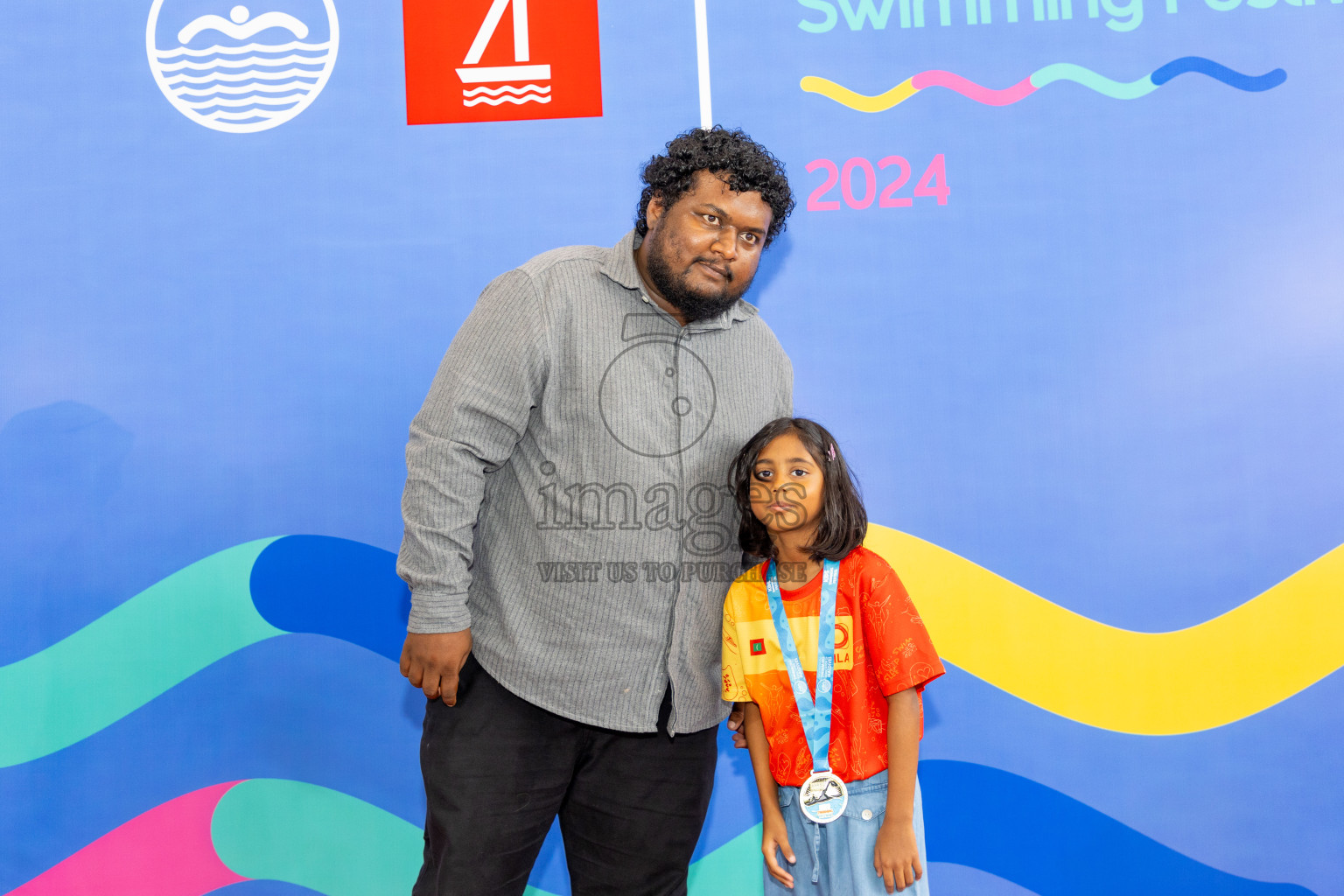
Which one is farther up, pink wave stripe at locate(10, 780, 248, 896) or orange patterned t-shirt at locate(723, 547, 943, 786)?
orange patterned t-shirt at locate(723, 547, 943, 786)

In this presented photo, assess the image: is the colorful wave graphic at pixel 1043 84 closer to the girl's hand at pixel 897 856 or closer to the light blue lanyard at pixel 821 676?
the light blue lanyard at pixel 821 676

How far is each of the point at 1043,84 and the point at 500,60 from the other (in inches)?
52.0

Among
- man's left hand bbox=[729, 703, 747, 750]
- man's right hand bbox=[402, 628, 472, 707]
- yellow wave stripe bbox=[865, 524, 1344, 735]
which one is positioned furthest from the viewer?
yellow wave stripe bbox=[865, 524, 1344, 735]

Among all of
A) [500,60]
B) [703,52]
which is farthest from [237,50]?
[703,52]

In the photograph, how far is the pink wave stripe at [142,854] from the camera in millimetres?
2109

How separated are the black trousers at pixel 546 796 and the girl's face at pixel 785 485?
1.26 ft

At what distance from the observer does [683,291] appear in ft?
4.82

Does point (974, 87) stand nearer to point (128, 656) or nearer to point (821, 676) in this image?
point (821, 676)

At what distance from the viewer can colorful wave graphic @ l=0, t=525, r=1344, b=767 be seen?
207 centimetres

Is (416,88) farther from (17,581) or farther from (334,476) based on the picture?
(17,581)

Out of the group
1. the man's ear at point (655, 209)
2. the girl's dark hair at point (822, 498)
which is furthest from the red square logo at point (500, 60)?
the girl's dark hair at point (822, 498)

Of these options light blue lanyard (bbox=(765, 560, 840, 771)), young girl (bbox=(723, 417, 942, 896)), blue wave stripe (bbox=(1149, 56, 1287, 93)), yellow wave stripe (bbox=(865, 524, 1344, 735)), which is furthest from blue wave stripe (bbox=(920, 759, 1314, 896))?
blue wave stripe (bbox=(1149, 56, 1287, 93))

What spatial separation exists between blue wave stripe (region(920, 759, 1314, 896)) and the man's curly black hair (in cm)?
143

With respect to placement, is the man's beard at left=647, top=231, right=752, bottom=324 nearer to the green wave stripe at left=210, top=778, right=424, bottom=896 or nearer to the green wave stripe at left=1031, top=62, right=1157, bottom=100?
the green wave stripe at left=1031, top=62, right=1157, bottom=100
